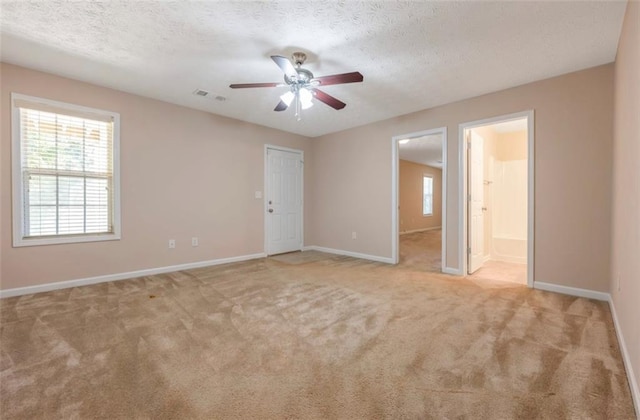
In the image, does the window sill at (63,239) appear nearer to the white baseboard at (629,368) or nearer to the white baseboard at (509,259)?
the white baseboard at (629,368)

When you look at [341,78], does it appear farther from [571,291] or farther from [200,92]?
[571,291]

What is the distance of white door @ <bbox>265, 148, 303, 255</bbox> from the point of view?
209 inches

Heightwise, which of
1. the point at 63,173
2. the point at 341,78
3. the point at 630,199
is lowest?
the point at 630,199

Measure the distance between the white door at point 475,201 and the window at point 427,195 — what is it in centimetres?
561

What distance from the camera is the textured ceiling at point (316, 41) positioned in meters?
2.08

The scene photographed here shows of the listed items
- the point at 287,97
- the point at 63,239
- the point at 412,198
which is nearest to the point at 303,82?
the point at 287,97

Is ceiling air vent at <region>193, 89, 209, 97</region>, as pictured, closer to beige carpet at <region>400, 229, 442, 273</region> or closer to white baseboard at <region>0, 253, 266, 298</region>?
white baseboard at <region>0, 253, 266, 298</region>

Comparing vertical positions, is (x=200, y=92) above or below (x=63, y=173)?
above

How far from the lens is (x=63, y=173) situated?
327 centimetres

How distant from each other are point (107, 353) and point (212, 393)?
0.96 m

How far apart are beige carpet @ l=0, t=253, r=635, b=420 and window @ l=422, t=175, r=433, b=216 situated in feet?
23.2

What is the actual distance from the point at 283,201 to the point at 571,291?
4474 mm

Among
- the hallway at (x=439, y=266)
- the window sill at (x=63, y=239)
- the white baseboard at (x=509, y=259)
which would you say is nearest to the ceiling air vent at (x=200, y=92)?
the window sill at (x=63, y=239)

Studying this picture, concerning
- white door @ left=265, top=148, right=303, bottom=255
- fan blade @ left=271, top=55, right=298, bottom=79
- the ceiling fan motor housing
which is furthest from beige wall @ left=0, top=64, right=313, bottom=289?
fan blade @ left=271, top=55, right=298, bottom=79
